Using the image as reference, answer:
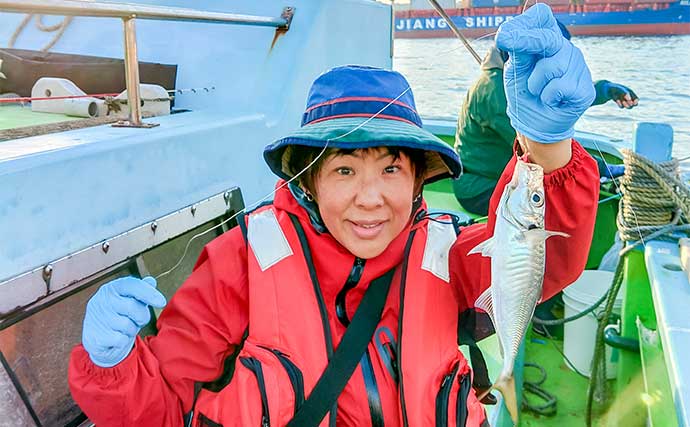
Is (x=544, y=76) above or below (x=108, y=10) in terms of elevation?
below

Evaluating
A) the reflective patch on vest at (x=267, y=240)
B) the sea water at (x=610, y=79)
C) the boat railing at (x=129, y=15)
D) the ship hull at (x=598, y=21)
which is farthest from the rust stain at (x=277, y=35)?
the ship hull at (x=598, y=21)

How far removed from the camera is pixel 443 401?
5.44 ft

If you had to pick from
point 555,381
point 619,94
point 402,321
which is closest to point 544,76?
point 402,321

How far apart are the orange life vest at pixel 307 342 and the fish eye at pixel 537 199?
0.51 m

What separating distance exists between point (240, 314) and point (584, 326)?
2.88m

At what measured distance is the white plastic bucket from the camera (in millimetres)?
3808

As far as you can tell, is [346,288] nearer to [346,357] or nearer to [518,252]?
[346,357]

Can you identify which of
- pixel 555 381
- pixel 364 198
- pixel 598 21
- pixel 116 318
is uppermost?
pixel 598 21

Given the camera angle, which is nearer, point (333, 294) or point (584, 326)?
point (333, 294)

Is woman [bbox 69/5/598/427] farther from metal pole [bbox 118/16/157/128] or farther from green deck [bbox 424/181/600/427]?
green deck [bbox 424/181/600/427]

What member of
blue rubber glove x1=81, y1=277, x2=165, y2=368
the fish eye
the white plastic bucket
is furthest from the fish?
the white plastic bucket

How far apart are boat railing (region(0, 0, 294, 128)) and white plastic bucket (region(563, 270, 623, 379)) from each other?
9.01 ft

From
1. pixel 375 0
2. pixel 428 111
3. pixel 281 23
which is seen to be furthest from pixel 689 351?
pixel 428 111

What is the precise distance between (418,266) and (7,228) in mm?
1191
